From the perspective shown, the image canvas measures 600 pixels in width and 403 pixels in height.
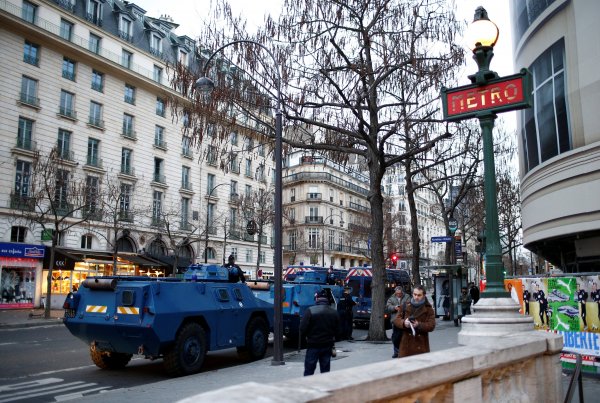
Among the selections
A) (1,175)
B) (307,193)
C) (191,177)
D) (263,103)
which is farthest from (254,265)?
(263,103)

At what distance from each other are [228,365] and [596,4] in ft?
39.9

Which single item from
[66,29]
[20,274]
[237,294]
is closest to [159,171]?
[66,29]

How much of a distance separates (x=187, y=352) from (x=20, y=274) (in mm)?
25179

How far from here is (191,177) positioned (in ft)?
153

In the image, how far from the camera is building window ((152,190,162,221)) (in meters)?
41.1

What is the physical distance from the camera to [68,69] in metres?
36.2

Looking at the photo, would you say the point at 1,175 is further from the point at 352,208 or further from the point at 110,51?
the point at 352,208

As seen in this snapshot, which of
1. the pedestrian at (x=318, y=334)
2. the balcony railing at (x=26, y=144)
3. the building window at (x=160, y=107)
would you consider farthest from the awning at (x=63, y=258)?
the pedestrian at (x=318, y=334)

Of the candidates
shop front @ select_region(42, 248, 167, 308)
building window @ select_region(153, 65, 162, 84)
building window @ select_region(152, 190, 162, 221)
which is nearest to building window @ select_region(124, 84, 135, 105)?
building window @ select_region(153, 65, 162, 84)

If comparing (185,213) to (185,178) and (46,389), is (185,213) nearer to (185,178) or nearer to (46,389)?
(185,178)

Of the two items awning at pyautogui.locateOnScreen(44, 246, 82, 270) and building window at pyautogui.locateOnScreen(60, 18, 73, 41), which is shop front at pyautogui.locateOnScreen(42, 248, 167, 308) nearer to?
awning at pyautogui.locateOnScreen(44, 246, 82, 270)

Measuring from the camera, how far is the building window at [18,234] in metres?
31.5

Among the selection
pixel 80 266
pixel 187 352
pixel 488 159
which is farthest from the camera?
pixel 80 266

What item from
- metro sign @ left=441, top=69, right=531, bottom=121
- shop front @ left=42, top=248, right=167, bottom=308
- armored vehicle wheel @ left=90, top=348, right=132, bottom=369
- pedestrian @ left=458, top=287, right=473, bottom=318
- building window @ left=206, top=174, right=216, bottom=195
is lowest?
armored vehicle wheel @ left=90, top=348, right=132, bottom=369
